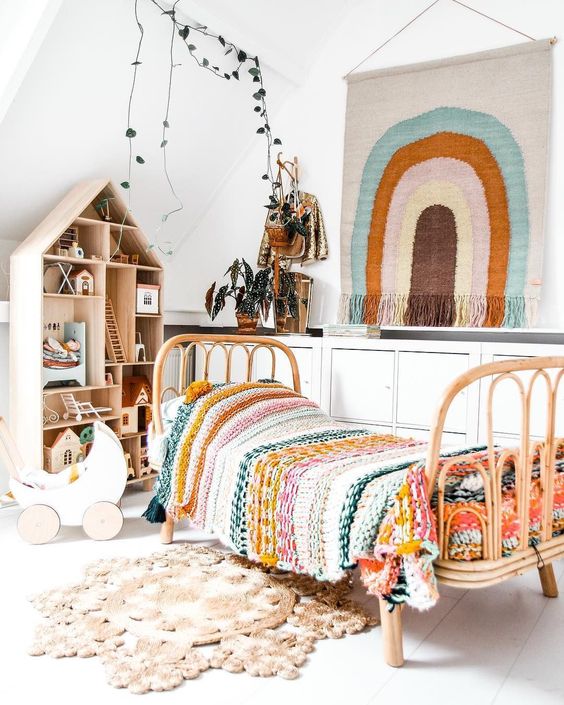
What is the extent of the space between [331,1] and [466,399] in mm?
2163

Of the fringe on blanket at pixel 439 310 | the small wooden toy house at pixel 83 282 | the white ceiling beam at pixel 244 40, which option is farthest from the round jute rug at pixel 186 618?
the white ceiling beam at pixel 244 40

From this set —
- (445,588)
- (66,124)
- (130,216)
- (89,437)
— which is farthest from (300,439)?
(66,124)

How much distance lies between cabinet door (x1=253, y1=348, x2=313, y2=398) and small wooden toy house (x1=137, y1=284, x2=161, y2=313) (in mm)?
587

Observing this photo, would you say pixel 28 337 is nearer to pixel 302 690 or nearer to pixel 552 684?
pixel 302 690

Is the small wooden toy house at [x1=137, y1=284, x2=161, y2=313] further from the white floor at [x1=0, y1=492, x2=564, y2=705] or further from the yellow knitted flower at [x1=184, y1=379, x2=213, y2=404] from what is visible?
the white floor at [x1=0, y1=492, x2=564, y2=705]

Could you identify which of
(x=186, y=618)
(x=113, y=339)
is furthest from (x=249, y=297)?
(x=186, y=618)

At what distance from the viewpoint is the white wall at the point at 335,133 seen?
314 centimetres

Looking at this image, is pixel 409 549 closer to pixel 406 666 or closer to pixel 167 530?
pixel 406 666

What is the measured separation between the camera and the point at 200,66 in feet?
10.8

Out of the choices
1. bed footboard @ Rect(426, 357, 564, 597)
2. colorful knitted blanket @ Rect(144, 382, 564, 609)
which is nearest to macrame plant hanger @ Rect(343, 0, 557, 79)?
colorful knitted blanket @ Rect(144, 382, 564, 609)

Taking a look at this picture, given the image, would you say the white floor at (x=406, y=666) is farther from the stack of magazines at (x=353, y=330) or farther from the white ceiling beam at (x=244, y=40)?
the white ceiling beam at (x=244, y=40)

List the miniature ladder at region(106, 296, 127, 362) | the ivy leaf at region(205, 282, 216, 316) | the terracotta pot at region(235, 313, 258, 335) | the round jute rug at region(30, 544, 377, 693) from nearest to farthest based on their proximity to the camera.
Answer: the round jute rug at region(30, 544, 377, 693)
the miniature ladder at region(106, 296, 127, 362)
the terracotta pot at region(235, 313, 258, 335)
the ivy leaf at region(205, 282, 216, 316)

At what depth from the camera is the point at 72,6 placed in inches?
103

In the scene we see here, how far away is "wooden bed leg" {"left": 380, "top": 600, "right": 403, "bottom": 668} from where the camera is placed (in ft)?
5.64
